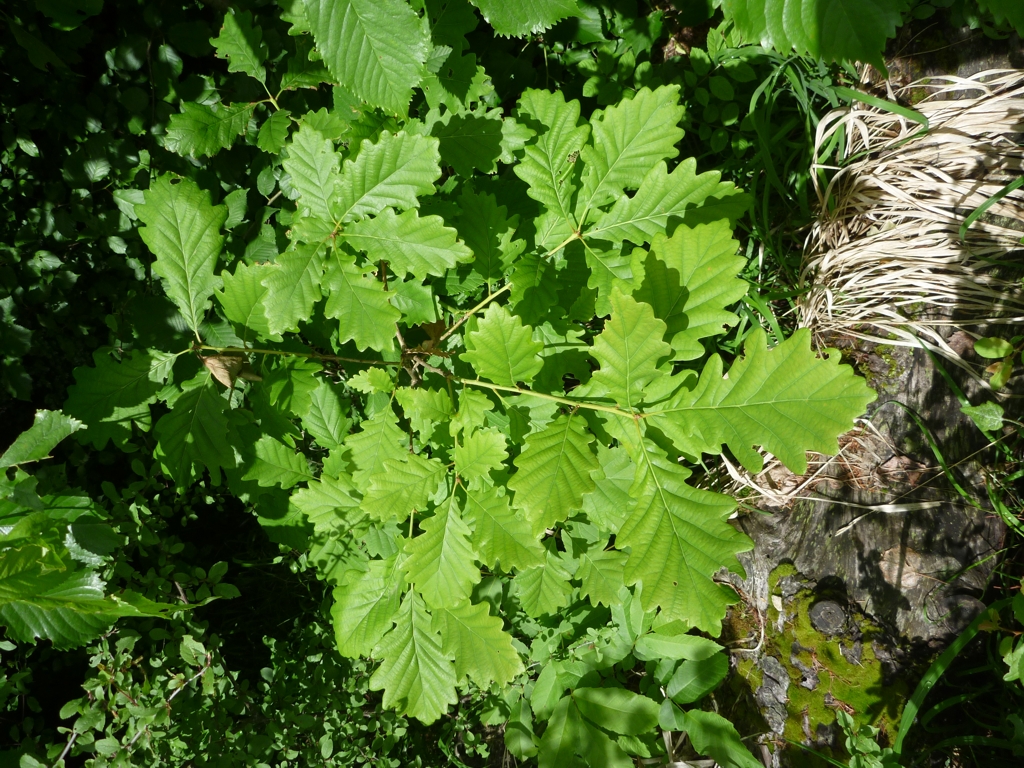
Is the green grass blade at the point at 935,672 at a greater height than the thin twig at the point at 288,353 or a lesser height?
lesser

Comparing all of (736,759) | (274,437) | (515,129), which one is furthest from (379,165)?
(736,759)

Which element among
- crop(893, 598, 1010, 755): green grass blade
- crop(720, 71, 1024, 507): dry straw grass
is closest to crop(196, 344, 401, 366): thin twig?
crop(720, 71, 1024, 507): dry straw grass

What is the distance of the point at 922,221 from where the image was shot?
2.00 metres

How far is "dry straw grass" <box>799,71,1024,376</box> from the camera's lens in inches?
74.6

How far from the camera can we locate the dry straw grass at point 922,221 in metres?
1.90

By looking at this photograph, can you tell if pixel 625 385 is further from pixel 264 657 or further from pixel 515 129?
pixel 264 657

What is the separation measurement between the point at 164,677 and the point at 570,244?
181cm

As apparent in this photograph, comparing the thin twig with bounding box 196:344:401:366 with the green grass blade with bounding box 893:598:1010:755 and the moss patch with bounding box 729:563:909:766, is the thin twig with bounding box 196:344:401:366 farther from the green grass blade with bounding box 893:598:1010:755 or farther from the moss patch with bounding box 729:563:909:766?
the green grass blade with bounding box 893:598:1010:755

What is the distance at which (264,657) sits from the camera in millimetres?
2553

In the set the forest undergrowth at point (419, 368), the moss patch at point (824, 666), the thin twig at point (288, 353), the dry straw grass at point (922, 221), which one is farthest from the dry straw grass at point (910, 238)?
the thin twig at point (288, 353)

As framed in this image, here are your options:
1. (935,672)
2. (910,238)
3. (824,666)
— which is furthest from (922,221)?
(824,666)

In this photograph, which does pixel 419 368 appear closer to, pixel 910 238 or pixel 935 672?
pixel 910 238

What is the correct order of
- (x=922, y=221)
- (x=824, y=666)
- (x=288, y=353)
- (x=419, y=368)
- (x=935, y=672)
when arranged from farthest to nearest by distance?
(x=824, y=666), (x=922, y=221), (x=935, y=672), (x=419, y=368), (x=288, y=353)

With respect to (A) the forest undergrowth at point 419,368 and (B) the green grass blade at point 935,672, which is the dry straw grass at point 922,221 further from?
(B) the green grass blade at point 935,672
